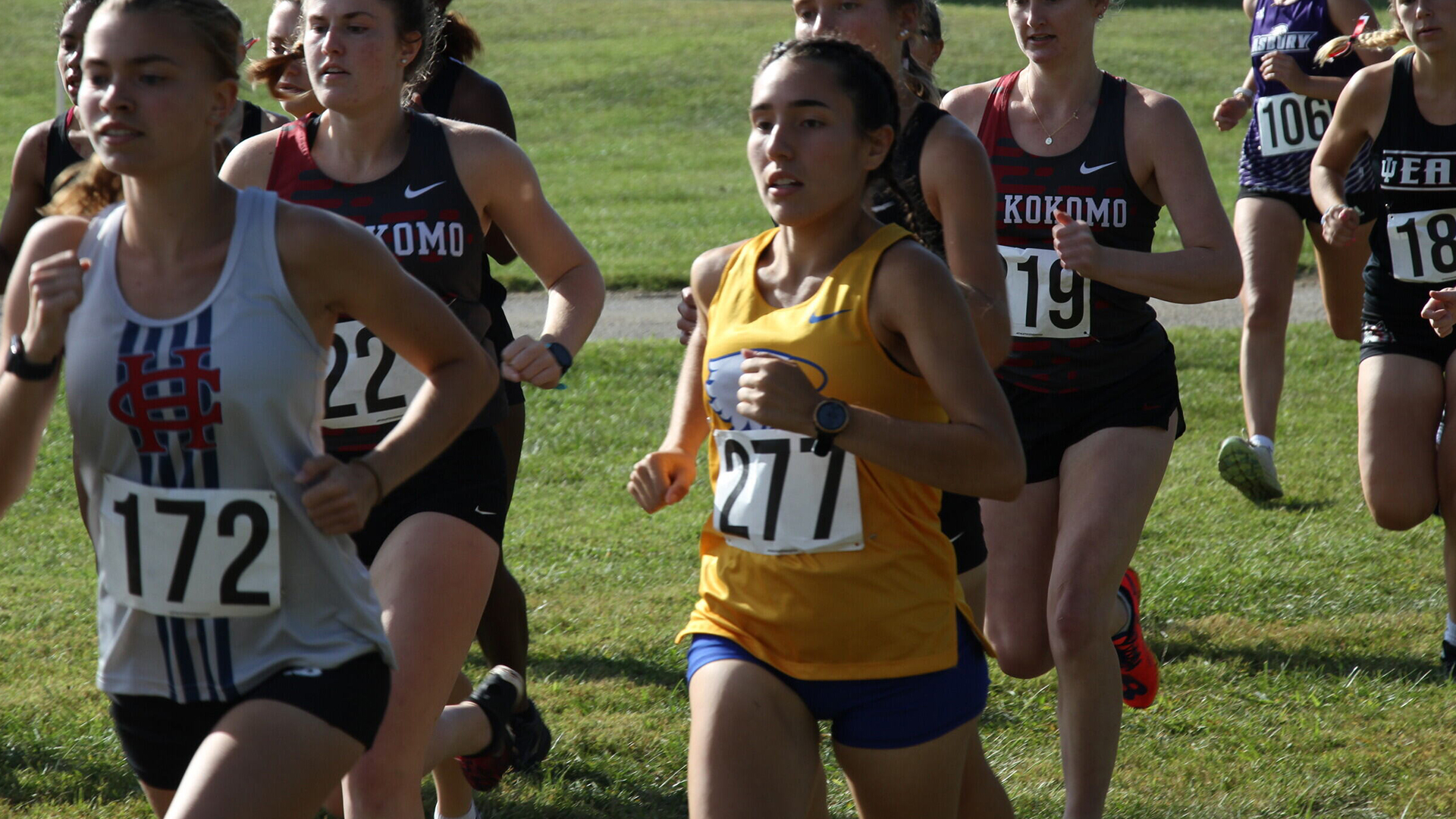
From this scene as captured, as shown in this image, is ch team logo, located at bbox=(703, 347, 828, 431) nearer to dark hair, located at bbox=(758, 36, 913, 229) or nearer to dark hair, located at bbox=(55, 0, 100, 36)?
dark hair, located at bbox=(758, 36, 913, 229)

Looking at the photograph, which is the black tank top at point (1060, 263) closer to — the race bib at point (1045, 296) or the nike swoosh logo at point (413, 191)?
the race bib at point (1045, 296)

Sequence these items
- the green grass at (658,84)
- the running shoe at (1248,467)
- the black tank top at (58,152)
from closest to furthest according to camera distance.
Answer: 1. the black tank top at (58,152)
2. the running shoe at (1248,467)
3. the green grass at (658,84)

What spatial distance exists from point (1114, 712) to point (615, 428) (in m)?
5.64

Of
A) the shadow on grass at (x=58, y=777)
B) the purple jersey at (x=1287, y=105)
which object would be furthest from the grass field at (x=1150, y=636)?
the purple jersey at (x=1287, y=105)

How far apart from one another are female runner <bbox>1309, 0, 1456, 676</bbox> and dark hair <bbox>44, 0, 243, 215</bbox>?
3764 millimetres

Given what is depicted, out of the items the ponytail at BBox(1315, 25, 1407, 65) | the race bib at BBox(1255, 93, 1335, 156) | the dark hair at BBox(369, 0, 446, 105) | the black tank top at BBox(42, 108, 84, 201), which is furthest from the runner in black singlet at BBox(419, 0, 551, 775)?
the race bib at BBox(1255, 93, 1335, 156)

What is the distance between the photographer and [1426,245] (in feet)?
16.8

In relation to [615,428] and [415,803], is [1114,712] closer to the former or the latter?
[415,803]

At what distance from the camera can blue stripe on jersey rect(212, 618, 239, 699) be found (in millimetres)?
2518

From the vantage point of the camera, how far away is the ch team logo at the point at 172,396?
2479 millimetres

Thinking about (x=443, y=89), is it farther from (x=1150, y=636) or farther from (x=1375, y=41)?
(x=1375, y=41)

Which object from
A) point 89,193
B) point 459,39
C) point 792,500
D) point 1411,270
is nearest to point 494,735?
point 792,500

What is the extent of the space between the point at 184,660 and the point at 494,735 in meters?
1.66

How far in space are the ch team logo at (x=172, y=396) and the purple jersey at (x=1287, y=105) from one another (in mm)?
6064
